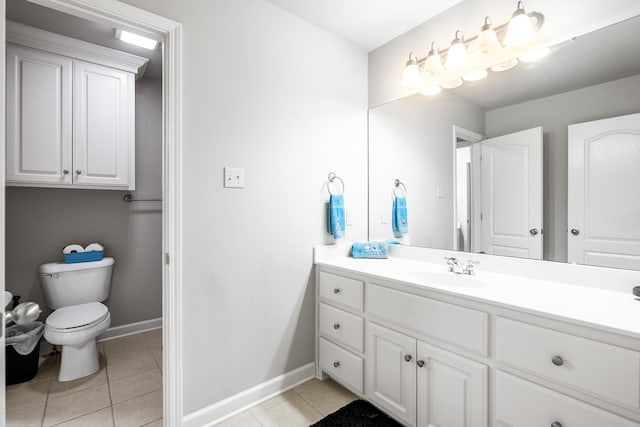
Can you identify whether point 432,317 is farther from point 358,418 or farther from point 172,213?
point 172,213

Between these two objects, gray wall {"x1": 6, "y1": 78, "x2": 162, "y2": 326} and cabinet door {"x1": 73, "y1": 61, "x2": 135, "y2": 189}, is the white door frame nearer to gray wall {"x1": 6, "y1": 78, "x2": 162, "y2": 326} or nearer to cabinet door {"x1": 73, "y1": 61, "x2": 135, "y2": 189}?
cabinet door {"x1": 73, "y1": 61, "x2": 135, "y2": 189}

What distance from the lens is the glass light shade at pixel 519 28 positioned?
1.40 meters

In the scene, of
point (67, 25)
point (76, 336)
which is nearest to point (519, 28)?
point (67, 25)

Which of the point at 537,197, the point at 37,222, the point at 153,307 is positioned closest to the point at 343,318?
the point at 537,197

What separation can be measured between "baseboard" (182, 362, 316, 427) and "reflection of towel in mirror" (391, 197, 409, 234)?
3.57ft

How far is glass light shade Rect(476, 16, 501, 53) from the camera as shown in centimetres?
153

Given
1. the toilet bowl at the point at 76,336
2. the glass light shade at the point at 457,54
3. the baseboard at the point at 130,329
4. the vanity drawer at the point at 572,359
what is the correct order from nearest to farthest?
1. the vanity drawer at the point at 572,359
2. the glass light shade at the point at 457,54
3. the toilet bowl at the point at 76,336
4. the baseboard at the point at 130,329

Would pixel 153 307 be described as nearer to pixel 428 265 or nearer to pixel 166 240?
pixel 166 240

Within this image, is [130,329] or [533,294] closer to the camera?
[533,294]

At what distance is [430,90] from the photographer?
194cm

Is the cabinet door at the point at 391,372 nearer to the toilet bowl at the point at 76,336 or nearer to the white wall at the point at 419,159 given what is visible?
the white wall at the point at 419,159

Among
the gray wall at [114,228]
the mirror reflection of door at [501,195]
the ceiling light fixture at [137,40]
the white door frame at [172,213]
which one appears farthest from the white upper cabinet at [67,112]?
the mirror reflection of door at [501,195]

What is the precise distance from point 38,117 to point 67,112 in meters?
0.16

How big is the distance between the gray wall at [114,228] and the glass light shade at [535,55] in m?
2.82
